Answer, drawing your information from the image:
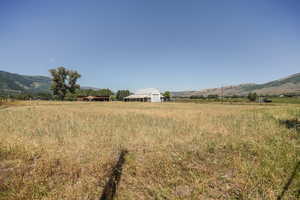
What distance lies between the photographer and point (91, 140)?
218 inches

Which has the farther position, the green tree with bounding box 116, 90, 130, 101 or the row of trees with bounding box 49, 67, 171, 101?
the green tree with bounding box 116, 90, 130, 101

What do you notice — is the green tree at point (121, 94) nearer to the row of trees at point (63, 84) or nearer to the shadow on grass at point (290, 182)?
the row of trees at point (63, 84)

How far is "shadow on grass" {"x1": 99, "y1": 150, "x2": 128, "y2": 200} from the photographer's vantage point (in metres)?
2.50

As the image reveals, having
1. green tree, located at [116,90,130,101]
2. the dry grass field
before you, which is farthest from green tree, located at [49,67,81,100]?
the dry grass field

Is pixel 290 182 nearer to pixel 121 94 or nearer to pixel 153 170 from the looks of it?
pixel 153 170

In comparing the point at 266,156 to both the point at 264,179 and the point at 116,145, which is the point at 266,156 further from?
the point at 116,145

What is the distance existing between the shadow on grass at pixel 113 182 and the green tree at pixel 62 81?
234 ft

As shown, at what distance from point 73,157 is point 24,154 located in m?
1.52

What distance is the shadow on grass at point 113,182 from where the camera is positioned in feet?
8.19

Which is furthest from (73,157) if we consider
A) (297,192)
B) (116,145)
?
(297,192)

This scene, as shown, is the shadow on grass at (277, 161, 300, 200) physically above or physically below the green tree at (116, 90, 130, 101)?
below

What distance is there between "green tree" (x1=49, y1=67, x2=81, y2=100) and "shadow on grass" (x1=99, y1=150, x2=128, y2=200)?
234ft

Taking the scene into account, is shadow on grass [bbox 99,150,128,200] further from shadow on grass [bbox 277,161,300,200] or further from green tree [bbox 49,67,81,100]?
green tree [bbox 49,67,81,100]

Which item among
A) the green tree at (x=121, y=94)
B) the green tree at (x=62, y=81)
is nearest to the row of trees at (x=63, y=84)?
the green tree at (x=62, y=81)
